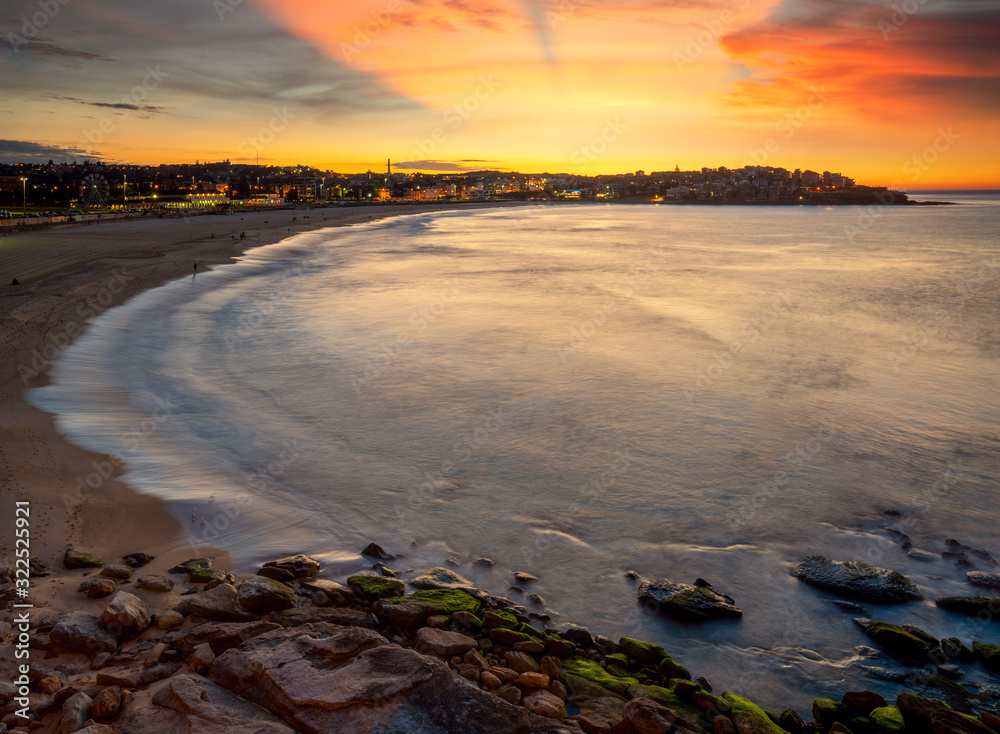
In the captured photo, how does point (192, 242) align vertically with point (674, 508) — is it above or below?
above

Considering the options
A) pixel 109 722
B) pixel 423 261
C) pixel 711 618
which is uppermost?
pixel 423 261

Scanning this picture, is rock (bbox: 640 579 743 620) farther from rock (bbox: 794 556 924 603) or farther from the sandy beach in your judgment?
the sandy beach

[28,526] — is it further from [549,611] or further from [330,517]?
[549,611]

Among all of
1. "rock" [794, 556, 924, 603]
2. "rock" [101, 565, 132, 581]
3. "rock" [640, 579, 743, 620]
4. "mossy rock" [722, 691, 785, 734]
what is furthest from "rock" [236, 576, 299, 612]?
"rock" [794, 556, 924, 603]

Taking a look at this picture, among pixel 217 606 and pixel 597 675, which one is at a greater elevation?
pixel 217 606

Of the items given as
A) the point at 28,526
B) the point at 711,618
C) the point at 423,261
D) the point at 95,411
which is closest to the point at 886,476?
the point at 711,618

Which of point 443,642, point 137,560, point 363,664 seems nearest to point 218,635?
point 363,664

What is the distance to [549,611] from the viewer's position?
235 inches

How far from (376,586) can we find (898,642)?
4.91 m

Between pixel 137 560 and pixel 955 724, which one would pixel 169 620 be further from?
pixel 955 724

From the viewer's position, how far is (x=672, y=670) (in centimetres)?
497

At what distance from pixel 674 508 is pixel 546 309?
1747 centimetres

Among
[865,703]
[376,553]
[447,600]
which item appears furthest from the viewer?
[376,553]

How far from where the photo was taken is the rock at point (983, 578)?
259 inches
